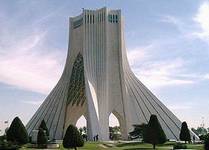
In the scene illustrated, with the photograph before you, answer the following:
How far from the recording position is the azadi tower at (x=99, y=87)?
56750 mm

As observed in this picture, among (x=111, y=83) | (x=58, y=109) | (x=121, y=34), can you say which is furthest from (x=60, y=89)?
(x=121, y=34)

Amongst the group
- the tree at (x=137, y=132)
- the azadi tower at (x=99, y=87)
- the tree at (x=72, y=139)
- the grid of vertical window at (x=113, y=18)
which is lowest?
the tree at (x=72, y=139)

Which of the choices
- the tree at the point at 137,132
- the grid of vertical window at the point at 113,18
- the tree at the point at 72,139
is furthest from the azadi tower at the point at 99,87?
the tree at the point at 72,139

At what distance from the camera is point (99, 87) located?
196 feet

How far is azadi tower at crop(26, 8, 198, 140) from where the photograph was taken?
186ft

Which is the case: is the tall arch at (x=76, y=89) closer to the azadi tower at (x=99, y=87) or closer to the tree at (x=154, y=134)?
the azadi tower at (x=99, y=87)

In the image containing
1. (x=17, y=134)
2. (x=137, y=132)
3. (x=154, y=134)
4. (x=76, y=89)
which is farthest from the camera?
(x=76, y=89)

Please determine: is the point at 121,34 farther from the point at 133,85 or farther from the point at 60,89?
the point at 60,89

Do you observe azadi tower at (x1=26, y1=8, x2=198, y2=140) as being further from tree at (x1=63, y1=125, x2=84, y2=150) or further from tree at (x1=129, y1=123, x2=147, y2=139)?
tree at (x1=63, y1=125, x2=84, y2=150)

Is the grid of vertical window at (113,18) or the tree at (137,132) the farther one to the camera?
the grid of vertical window at (113,18)

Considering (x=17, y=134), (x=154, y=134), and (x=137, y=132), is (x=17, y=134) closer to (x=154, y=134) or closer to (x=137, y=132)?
(x=154, y=134)

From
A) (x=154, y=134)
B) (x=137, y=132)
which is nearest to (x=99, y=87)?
(x=137, y=132)

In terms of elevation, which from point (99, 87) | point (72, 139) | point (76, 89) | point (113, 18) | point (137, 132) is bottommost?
point (72, 139)

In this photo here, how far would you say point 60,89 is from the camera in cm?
6291
